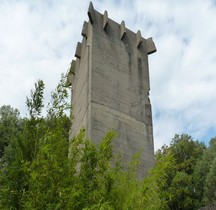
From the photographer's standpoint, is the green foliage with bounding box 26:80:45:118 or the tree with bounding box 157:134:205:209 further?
the tree with bounding box 157:134:205:209

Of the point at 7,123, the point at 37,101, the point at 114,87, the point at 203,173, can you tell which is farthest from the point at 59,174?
the point at 203,173

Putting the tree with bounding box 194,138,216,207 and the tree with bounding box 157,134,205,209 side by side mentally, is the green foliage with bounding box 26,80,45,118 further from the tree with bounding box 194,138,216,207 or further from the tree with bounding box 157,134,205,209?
the tree with bounding box 194,138,216,207

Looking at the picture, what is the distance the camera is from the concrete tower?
24.5 ft

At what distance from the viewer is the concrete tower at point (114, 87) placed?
24.5ft

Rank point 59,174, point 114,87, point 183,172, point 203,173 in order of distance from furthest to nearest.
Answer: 1. point 183,172
2. point 203,173
3. point 114,87
4. point 59,174

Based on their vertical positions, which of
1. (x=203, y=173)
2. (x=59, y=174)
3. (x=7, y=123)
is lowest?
(x=59, y=174)

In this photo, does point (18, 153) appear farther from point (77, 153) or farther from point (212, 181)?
point (212, 181)

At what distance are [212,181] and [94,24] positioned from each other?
44.6ft

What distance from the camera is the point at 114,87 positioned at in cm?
800

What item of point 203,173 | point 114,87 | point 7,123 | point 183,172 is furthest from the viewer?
point 183,172

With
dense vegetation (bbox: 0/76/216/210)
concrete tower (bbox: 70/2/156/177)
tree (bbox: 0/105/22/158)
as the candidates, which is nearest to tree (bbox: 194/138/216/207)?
tree (bbox: 0/105/22/158)

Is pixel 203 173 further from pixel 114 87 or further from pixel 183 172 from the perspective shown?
pixel 114 87

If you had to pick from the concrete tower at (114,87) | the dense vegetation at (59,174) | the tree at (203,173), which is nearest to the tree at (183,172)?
the tree at (203,173)

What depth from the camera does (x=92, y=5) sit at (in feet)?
28.0
